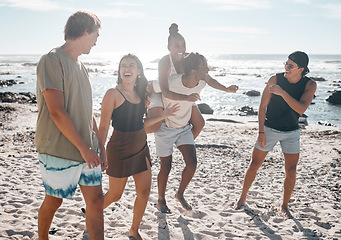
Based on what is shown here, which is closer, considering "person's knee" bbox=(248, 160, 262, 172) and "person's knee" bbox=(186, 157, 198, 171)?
"person's knee" bbox=(186, 157, 198, 171)

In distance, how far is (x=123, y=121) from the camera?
3406 millimetres

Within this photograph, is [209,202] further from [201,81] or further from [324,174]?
[324,174]

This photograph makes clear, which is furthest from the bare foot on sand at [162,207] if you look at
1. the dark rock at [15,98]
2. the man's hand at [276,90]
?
the dark rock at [15,98]

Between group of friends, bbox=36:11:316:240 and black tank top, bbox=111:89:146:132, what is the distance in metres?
0.01

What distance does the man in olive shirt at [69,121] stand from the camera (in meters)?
2.35

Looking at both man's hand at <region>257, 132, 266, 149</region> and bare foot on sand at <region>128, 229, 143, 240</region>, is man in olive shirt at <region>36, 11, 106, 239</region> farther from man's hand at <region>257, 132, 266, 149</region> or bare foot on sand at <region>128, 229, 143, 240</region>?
man's hand at <region>257, 132, 266, 149</region>

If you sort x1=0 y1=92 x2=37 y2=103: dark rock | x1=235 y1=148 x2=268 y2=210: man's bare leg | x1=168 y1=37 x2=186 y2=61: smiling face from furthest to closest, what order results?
x1=0 y1=92 x2=37 y2=103: dark rock
x1=235 y1=148 x2=268 y2=210: man's bare leg
x1=168 y1=37 x2=186 y2=61: smiling face

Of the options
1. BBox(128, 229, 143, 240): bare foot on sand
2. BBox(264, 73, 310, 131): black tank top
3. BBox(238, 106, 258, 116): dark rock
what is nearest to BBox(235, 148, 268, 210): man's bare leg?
BBox(264, 73, 310, 131): black tank top

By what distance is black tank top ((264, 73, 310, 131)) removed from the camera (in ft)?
13.8

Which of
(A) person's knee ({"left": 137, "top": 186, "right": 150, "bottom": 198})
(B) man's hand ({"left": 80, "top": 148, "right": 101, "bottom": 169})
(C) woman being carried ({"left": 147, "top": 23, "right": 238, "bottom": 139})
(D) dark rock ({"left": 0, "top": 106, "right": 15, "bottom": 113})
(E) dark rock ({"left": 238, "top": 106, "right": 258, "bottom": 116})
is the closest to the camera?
(B) man's hand ({"left": 80, "top": 148, "right": 101, "bottom": 169})

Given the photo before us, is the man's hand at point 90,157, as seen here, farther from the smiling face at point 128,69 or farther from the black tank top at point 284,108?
the black tank top at point 284,108

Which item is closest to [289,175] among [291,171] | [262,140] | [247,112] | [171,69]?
[291,171]

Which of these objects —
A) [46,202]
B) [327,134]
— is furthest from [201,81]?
[327,134]

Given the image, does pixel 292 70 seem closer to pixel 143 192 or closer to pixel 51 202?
pixel 143 192
